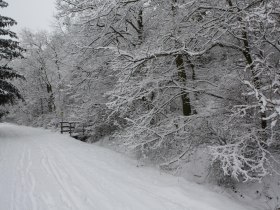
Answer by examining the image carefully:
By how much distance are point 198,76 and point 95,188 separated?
543 cm

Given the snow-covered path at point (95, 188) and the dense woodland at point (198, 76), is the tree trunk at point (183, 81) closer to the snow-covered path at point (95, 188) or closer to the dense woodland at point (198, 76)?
the dense woodland at point (198, 76)

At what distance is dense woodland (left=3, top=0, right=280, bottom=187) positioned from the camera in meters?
7.40

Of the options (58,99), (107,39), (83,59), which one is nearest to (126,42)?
(107,39)

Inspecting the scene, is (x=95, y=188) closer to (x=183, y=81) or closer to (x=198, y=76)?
(x=183, y=81)

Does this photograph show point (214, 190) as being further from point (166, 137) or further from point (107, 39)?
point (107, 39)

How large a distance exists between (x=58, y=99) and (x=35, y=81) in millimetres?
10933

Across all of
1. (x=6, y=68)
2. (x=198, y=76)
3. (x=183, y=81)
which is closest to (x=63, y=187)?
(x=183, y=81)

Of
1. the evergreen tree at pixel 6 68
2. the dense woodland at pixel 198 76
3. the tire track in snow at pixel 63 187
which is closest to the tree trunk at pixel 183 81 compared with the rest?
the dense woodland at pixel 198 76

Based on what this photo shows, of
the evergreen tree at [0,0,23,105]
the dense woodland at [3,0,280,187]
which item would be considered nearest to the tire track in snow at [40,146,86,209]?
the dense woodland at [3,0,280,187]

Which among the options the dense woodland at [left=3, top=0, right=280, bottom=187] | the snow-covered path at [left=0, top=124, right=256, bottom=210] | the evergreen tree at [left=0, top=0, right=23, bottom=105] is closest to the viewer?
the snow-covered path at [left=0, top=124, right=256, bottom=210]

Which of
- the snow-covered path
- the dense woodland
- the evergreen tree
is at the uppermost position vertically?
the evergreen tree

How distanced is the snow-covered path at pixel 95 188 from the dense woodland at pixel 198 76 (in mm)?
840

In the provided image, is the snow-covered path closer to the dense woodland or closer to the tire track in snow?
the tire track in snow

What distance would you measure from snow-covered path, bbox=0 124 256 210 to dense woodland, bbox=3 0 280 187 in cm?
84
